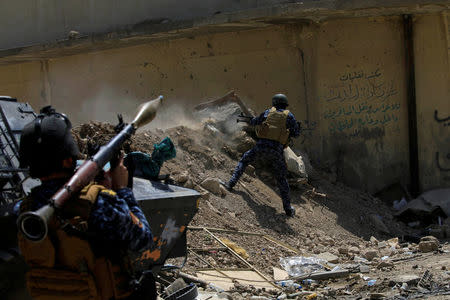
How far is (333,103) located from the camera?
403 inches

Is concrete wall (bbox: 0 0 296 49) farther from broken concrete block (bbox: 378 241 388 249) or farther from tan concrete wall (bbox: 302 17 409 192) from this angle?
broken concrete block (bbox: 378 241 388 249)

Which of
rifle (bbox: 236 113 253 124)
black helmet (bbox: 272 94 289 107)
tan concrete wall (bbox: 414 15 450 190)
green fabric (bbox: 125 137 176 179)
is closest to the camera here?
green fabric (bbox: 125 137 176 179)

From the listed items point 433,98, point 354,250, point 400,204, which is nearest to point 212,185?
point 354,250

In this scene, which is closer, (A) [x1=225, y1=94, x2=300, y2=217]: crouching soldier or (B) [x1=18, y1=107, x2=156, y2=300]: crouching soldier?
(B) [x1=18, y1=107, x2=156, y2=300]: crouching soldier

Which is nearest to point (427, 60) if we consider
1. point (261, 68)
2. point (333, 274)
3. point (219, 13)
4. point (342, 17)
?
point (342, 17)

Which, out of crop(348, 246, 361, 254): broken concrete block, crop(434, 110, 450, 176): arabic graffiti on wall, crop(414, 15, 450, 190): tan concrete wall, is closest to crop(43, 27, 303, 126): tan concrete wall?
crop(414, 15, 450, 190): tan concrete wall

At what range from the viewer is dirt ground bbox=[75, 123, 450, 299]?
505 cm

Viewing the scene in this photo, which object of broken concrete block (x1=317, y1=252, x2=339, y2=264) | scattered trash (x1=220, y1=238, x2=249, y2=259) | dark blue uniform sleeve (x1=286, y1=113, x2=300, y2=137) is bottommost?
broken concrete block (x1=317, y1=252, x2=339, y2=264)

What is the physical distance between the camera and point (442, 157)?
1003 cm

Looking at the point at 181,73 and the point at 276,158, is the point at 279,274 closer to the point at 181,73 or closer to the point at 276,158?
the point at 276,158

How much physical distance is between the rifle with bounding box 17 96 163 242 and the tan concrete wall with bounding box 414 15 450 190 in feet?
28.0

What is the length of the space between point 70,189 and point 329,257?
4.70 metres

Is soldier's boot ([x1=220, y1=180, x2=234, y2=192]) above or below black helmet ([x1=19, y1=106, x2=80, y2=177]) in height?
below

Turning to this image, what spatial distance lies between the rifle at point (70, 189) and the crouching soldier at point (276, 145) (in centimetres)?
515
